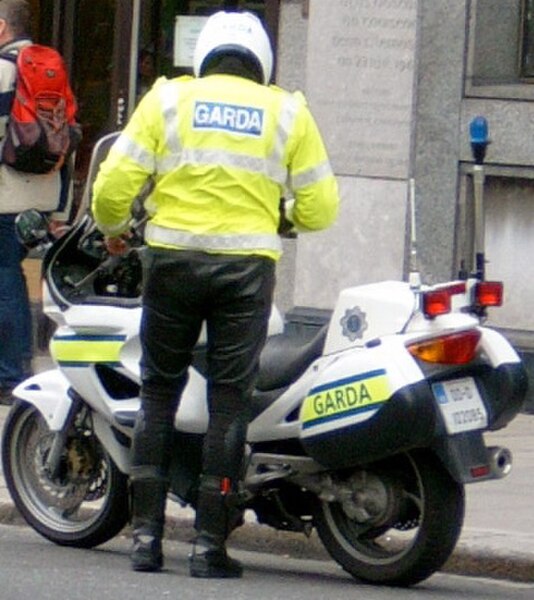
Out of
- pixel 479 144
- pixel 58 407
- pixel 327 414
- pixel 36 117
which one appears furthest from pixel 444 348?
pixel 36 117

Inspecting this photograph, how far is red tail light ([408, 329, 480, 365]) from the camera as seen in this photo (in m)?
7.30

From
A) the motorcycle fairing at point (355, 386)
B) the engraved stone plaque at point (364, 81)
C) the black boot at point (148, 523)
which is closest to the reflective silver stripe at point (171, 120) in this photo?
the motorcycle fairing at point (355, 386)

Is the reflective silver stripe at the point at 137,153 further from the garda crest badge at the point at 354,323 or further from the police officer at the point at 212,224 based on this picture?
the garda crest badge at the point at 354,323

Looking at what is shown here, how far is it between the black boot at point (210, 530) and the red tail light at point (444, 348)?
772mm

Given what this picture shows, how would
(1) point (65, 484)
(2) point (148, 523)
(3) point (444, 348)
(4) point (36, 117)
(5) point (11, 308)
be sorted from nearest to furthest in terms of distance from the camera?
(3) point (444, 348), (2) point (148, 523), (1) point (65, 484), (4) point (36, 117), (5) point (11, 308)

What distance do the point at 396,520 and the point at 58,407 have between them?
1392 mm

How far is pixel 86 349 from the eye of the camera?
26.0 feet

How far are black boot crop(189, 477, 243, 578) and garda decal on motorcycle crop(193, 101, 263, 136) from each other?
1129 millimetres

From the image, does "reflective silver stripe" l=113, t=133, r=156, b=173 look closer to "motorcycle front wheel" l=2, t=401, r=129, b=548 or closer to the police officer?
the police officer

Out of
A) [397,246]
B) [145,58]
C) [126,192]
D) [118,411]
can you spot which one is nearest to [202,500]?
[118,411]

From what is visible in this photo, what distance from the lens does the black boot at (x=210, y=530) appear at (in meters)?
7.45

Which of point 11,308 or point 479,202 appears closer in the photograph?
point 479,202

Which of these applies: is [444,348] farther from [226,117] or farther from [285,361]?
[226,117]

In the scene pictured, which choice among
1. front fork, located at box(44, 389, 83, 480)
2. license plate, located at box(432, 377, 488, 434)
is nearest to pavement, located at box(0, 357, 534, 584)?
front fork, located at box(44, 389, 83, 480)
